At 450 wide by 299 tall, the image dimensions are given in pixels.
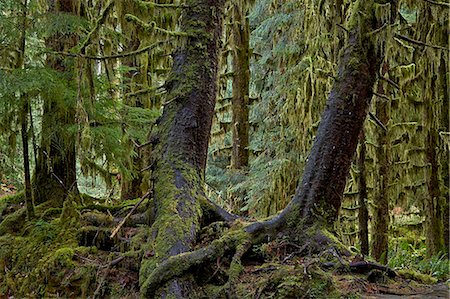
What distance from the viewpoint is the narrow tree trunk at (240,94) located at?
1170 centimetres

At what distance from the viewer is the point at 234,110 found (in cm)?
1188

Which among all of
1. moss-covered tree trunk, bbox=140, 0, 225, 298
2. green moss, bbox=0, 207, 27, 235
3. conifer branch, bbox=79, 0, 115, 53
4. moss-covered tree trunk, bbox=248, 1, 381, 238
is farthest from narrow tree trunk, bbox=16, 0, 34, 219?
moss-covered tree trunk, bbox=248, 1, 381, 238

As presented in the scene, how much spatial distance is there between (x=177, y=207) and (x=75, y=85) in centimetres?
255

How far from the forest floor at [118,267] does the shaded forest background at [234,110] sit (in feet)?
0.17

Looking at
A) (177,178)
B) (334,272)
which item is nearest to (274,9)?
(177,178)

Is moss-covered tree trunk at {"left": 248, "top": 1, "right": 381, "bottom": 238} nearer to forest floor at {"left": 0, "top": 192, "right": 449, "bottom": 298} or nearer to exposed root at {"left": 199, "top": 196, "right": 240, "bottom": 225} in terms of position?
forest floor at {"left": 0, "top": 192, "right": 449, "bottom": 298}

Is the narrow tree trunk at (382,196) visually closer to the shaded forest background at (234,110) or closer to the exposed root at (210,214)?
the shaded forest background at (234,110)

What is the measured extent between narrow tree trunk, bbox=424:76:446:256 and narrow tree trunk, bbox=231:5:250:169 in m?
4.40

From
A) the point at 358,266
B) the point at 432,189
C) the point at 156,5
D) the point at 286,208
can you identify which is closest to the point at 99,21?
the point at 156,5

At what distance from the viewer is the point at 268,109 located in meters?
11.6

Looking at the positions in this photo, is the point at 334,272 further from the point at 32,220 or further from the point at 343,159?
the point at 32,220

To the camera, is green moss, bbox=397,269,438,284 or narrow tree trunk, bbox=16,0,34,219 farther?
narrow tree trunk, bbox=16,0,34,219

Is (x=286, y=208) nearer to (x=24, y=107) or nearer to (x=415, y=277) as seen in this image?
(x=415, y=277)

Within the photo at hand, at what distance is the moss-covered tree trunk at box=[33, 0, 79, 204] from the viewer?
6527 mm
